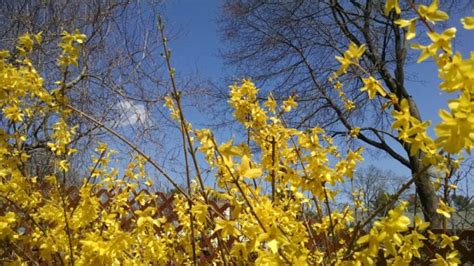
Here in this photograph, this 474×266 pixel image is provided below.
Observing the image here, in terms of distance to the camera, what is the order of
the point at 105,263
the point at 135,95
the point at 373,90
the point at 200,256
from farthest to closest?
1. the point at 135,95
2. the point at 200,256
3. the point at 105,263
4. the point at 373,90

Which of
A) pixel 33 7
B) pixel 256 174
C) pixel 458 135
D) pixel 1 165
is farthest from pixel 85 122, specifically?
pixel 458 135

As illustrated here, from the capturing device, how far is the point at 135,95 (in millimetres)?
6762

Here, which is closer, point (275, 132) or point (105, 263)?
point (105, 263)

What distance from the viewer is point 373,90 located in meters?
1.33

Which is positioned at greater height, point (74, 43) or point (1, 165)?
point (74, 43)

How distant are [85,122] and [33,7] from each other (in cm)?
190

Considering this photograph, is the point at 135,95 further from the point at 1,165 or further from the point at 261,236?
the point at 261,236

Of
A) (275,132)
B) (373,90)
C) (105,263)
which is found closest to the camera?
(373,90)

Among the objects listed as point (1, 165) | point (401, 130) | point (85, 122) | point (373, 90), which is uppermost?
point (85, 122)

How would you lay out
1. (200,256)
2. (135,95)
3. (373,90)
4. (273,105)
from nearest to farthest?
(373,90) < (273,105) < (200,256) < (135,95)

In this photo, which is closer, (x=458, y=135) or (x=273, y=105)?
(x=458, y=135)

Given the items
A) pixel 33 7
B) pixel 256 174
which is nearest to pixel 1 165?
pixel 256 174

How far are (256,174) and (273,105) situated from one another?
3.31 ft

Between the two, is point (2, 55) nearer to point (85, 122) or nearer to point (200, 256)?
point (200, 256)
